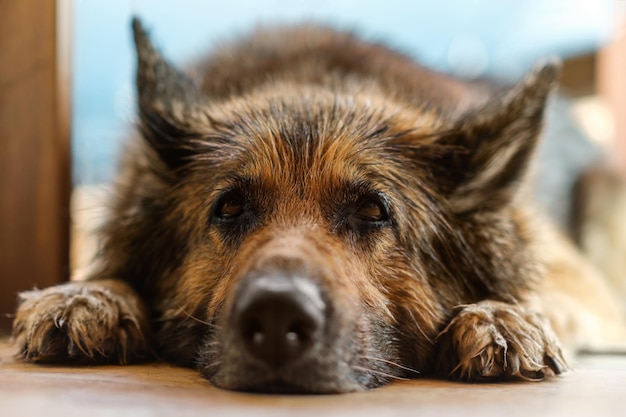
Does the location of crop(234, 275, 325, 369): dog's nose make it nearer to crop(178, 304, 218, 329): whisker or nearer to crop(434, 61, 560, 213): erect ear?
crop(178, 304, 218, 329): whisker

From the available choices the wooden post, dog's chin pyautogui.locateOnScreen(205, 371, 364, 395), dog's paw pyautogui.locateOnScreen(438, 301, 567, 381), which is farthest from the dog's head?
the wooden post

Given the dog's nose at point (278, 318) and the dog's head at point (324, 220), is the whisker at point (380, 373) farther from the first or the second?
the dog's nose at point (278, 318)

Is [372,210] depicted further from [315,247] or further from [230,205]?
[230,205]

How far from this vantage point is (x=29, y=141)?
3.29 m

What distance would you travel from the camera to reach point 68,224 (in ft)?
11.3

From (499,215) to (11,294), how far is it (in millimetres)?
2237

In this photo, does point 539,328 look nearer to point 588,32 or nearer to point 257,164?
point 257,164

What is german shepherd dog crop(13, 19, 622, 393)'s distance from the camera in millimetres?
2080

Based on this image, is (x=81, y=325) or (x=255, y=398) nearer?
(x=255, y=398)

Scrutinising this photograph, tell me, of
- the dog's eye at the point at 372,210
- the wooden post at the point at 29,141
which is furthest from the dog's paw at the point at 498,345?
the wooden post at the point at 29,141

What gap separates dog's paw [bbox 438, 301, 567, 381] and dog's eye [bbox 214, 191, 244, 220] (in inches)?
34.1

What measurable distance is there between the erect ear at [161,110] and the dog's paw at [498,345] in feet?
4.34

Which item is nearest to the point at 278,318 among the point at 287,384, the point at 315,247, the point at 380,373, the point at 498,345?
the point at 287,384

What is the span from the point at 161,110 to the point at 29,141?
0.76 metres
